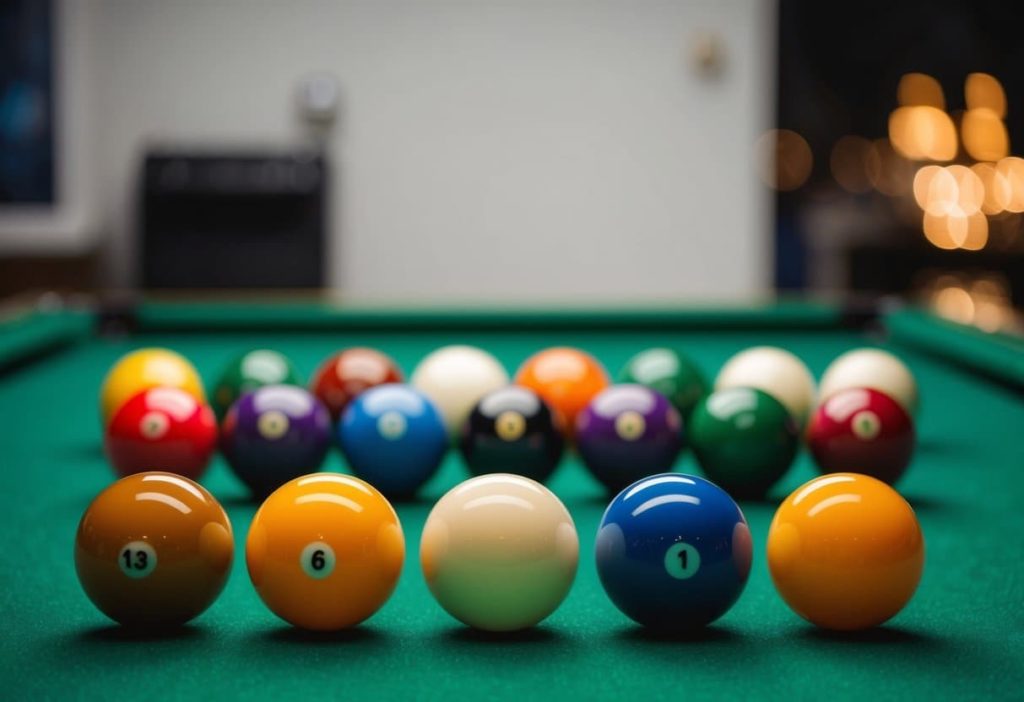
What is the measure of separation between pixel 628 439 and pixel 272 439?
0.52 meters

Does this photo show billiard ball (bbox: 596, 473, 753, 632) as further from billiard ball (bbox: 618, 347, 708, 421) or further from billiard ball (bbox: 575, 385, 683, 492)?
billiard ball (bbox: 618, 347, 708, 421)

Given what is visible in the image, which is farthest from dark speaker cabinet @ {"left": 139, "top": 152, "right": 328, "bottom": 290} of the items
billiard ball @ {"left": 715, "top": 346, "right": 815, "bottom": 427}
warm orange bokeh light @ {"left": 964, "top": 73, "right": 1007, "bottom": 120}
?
warm orange bokeh light @ {"left": 964, "top": 73, "right": 1007, "bottom": 120}

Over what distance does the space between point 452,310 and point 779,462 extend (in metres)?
1.81

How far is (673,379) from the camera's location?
93.8 inches

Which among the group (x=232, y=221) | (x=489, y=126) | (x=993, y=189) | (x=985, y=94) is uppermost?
(x=985, y=94)

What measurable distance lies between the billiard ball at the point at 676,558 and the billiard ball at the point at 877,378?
110 centimetres

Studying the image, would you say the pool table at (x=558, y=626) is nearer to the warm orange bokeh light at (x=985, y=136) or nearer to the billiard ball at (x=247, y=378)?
the billiard ball at (x=247, y=378)

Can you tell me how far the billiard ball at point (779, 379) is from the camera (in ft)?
7.86

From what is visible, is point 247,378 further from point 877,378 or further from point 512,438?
point 877,378

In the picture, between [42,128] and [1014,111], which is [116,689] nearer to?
[42,128]

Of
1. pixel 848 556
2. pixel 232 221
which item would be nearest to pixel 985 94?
pixel 232 221

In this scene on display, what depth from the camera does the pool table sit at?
1.13 metres

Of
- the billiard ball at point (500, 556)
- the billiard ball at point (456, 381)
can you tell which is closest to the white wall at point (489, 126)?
the billiard ball at point (456, 381)

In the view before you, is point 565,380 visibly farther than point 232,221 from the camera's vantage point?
No
